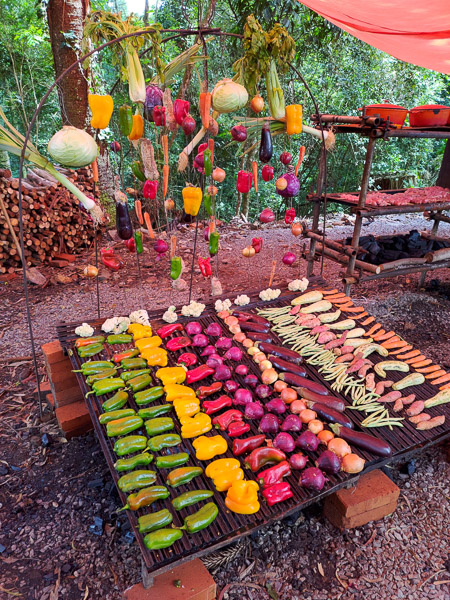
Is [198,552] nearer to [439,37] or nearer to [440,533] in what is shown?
[440,533]

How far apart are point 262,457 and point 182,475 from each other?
0.48 metres

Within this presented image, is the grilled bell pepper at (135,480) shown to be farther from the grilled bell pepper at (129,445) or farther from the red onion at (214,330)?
the red onion at (214,330)

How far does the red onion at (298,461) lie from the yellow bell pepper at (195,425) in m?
0.56

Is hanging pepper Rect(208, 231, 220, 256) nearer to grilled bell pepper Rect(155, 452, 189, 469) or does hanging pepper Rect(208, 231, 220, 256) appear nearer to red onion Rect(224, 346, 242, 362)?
red onion Rect(224, 346, 242, 362)

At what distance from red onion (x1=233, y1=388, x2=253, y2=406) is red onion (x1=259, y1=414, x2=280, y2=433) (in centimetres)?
23

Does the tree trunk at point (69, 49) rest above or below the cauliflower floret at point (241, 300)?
above

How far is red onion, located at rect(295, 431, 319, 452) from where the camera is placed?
2430 mm

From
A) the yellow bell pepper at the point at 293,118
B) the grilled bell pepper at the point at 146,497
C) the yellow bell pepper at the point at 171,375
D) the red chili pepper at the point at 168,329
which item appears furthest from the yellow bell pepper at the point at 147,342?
the yellow bell pepper at the point at 293,118

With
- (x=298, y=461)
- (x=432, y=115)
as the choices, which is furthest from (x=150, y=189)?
(x=432, y=115)

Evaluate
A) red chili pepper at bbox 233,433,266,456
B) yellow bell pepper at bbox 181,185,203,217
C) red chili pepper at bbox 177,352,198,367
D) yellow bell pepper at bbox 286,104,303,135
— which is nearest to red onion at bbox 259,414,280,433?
red chili pepper at bbox 233,433,266,456

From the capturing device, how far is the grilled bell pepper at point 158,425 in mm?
2515

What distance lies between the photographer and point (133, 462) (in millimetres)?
2295

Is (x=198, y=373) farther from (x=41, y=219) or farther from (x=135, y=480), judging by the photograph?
(x=41, y=219)

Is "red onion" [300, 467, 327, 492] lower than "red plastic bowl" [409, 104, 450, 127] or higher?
lower
